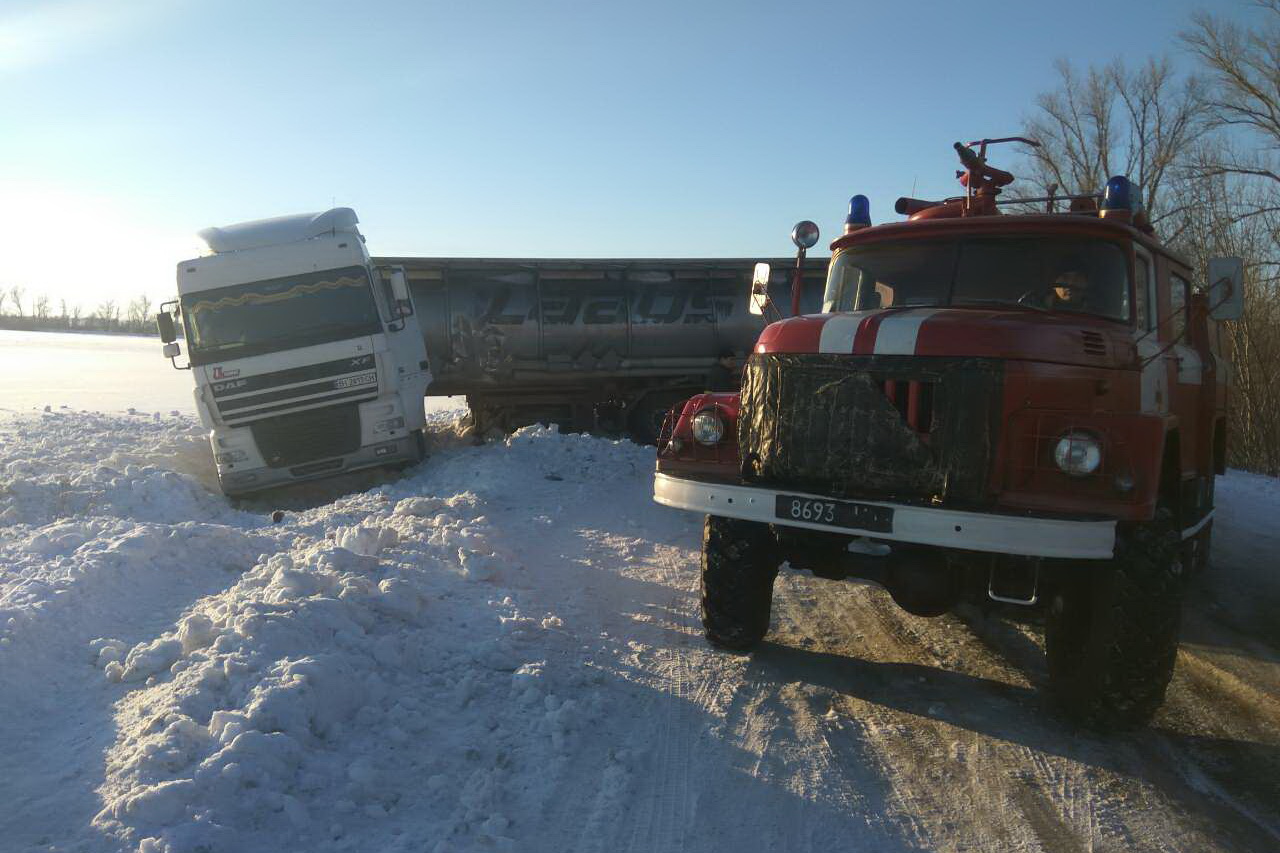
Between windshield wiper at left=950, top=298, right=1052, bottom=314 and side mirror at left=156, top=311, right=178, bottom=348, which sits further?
side mirror at left=156, top=311, right=178, bottom=348

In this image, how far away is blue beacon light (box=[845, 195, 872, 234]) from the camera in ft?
20.0

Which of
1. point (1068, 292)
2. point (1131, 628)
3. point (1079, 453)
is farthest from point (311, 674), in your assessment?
point (1068, 292)

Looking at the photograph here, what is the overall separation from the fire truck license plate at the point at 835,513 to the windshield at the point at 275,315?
7530 mm

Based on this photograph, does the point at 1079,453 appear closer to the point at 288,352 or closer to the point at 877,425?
the point at 877,425

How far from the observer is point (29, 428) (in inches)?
521

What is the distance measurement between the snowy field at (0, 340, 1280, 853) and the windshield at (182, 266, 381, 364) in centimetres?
379

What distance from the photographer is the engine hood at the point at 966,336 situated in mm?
3990

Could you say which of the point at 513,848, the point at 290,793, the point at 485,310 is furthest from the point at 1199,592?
the point at 485,310

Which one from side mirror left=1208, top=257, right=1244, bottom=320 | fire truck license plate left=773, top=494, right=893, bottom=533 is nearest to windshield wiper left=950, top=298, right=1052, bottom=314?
fire truck license plate left=773, top=494, right=893, bottom=533

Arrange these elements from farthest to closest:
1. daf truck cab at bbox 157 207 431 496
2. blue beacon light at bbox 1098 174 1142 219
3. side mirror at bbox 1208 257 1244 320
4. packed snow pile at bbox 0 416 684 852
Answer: daf truck cab at bbox 157 207 431 496 < side mirror at bbox 1208 257 1244 320 < blue beacon light at bbox 1098 174 1142 219 < packed snow pile at bbox 0 416 684 852

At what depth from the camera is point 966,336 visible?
4066 mm

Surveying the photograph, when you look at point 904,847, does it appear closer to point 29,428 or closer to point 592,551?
point 592,551

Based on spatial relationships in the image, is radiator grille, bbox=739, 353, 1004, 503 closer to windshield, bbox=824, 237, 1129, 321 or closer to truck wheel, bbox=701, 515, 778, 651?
truck wheel, bbox=701, 515, 778, 651

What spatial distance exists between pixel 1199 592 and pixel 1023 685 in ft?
11.0
